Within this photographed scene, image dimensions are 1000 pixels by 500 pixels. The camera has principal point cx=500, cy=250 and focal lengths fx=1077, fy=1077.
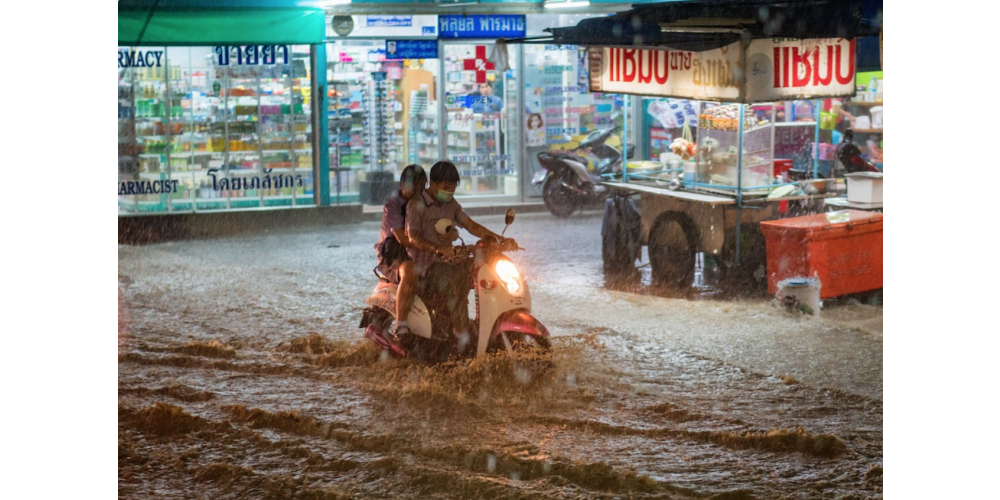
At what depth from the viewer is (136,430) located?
678 cm

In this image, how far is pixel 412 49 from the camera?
1634 cm

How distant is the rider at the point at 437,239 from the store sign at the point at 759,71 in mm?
3732

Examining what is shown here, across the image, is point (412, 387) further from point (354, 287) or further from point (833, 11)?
point (833, 11)

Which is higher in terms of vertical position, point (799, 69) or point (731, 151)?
point (799, 69)

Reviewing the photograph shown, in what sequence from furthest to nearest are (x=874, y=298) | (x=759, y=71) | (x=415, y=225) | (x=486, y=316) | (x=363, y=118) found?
(x=363, y=118), (x=874, y=298), (x=759, y=71), (x=415, y=225), (x=486, y=316)

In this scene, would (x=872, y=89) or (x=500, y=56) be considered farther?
(x=872, y=89)

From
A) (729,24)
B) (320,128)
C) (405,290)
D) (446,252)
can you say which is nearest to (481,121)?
(320,128)

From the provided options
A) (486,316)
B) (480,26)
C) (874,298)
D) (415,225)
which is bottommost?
(874,298)

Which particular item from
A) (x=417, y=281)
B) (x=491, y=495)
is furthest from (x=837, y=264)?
(x=491, y=495)

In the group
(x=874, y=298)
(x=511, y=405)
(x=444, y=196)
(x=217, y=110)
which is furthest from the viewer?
(x=217, y=110)

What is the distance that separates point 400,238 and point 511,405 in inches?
56.9

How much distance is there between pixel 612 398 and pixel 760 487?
179cm

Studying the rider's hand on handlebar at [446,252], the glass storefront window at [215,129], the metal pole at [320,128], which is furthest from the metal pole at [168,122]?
the rider's hand on handlebar at [446,252]

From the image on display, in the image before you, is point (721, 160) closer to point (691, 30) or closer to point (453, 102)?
point (691, 30)
